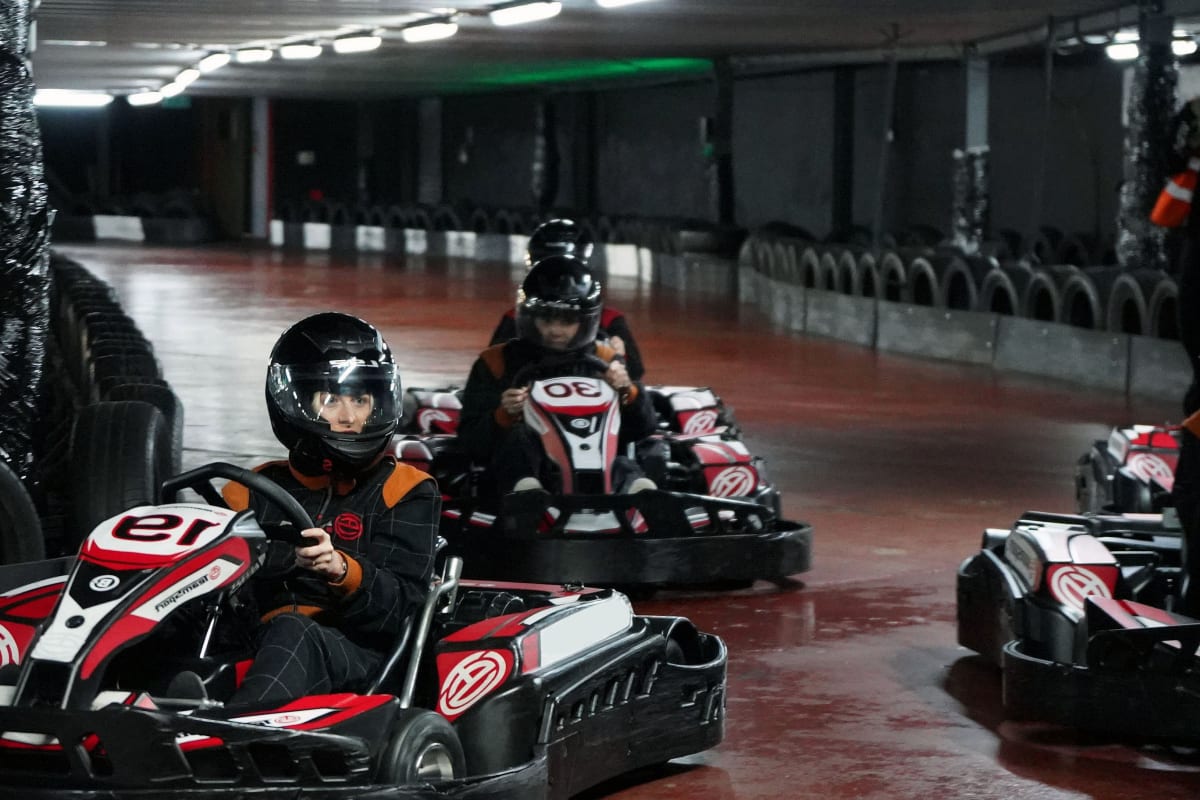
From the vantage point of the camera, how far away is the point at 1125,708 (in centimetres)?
345

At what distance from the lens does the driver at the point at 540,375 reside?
5258 millimetres

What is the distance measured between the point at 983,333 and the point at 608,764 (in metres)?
8.73

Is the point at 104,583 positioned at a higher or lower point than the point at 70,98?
lower

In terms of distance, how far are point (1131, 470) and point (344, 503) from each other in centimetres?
308

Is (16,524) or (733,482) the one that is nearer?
(16,524)

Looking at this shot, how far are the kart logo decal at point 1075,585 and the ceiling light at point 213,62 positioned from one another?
1450 centimetres

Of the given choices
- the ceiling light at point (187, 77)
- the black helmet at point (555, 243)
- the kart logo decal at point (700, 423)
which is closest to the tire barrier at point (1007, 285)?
the black helmet at point (555, 243)

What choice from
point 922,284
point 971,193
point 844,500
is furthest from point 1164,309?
point 971,193

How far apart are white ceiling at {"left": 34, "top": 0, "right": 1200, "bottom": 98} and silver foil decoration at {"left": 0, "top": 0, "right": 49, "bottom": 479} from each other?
7196 millimetres

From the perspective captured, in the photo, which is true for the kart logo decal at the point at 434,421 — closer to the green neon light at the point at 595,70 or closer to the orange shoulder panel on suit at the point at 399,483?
the orange shoulder panel on suit at the point at 399,483

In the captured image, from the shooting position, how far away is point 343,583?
288 cm

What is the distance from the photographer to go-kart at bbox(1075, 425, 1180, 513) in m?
5.42

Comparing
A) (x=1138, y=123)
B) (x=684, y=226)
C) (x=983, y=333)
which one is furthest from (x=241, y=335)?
(x=684, y=226)

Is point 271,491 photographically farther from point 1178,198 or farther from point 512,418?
point 1178,198
